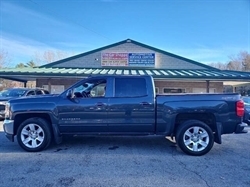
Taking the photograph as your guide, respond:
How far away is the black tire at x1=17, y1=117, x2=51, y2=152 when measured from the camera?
578cm

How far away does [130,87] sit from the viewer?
5.98 metres

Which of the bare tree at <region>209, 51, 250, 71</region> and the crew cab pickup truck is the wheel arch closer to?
the crew cab pickup truck

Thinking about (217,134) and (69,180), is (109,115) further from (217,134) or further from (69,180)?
(217,134)

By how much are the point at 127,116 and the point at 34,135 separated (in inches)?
101

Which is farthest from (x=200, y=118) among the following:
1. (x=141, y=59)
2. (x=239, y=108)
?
(x=141, y=59)

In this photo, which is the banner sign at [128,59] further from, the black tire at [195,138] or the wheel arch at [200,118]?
the black tire at [195,138]

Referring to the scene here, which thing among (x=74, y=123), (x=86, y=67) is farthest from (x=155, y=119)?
(x=86, y=67)

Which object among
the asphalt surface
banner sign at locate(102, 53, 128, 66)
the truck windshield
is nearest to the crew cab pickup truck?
the asphalt surface

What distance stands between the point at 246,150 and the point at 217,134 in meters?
1.36

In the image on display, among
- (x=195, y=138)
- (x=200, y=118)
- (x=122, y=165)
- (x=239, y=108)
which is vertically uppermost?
(x=239, y=108)

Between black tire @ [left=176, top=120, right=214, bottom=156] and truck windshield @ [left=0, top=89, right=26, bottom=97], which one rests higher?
truck windshield @ [left=0, top=89, right=26, bottom=97]

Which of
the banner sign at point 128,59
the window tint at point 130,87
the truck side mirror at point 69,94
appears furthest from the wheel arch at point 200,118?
the banner sign at point 128,59

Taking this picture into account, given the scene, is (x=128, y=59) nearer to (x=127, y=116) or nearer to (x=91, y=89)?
(x=91, y=89)

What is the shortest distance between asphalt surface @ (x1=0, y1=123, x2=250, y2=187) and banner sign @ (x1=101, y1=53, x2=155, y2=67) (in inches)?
504
